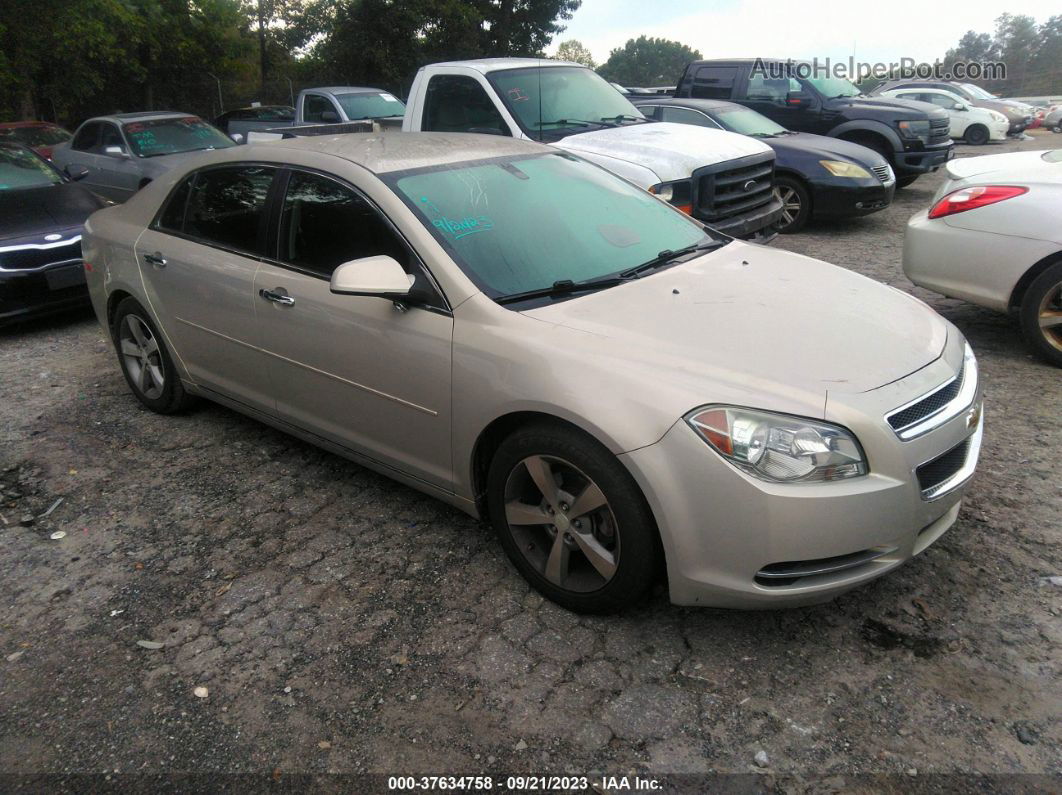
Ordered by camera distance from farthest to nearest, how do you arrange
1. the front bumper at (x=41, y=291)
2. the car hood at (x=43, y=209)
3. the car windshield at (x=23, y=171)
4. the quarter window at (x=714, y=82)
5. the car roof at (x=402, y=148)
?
1. the quarter window at (x=714, y=82)
2. the car windshield at (x=23, y=171)
3. the car hood at (x=43, y=209)
4. the front bumper at (x=41, y=291)
5. the car roof at (x=402, y=148)

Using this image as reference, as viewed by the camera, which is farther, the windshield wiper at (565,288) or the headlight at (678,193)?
the headlight at (678,193)

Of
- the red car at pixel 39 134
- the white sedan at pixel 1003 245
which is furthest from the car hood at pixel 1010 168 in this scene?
the red car at pixel 39 134

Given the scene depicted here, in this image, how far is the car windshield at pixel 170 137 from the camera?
10.5m

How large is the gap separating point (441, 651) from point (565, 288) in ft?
4.69

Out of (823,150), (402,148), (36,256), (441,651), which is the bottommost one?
(441,651)

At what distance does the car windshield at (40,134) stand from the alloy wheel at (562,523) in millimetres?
14211

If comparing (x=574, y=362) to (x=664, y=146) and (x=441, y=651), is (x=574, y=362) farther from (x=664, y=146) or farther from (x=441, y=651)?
(x=664, y=146)

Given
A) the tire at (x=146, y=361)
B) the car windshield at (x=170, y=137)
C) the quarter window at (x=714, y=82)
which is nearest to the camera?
the tire at (x=146, y=361)

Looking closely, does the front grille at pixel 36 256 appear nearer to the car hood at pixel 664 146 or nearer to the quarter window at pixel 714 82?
the car hood at pixel 664 146

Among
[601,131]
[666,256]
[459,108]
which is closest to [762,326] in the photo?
[666,256]

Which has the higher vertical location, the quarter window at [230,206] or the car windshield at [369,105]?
the car windshield at [369,105]

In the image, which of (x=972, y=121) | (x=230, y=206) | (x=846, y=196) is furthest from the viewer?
(x=972, y=121)

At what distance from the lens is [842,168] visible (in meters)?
9.23

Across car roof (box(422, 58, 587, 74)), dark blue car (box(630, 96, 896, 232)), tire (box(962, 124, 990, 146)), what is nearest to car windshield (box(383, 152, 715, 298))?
car roof (box(422, 58, 587, 74))
